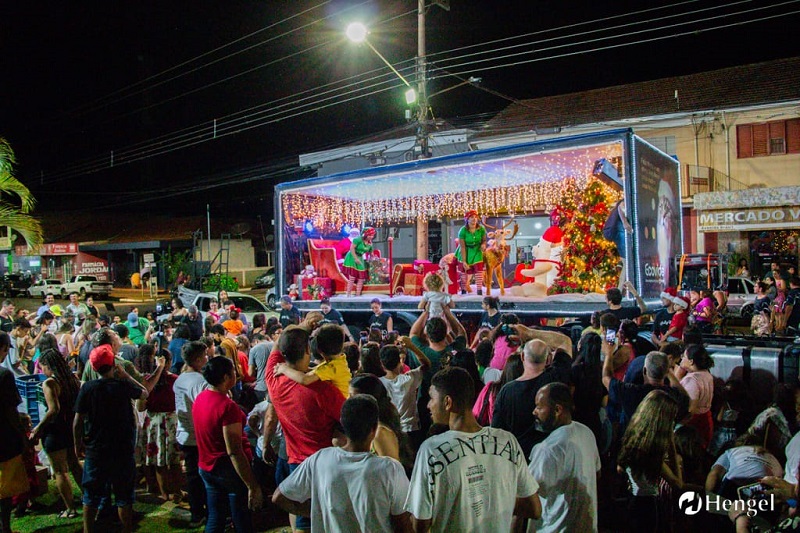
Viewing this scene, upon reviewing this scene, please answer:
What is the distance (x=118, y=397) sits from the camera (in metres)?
4.70

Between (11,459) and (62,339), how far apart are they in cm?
482

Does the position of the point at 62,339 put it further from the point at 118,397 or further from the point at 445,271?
the point at 445,271

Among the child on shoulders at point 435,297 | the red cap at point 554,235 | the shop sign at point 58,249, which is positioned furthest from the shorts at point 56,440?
the shop sign at point 58,249

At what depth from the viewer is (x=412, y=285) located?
14555mm

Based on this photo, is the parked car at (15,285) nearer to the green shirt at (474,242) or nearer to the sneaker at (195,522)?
the green shirt at (474,242)

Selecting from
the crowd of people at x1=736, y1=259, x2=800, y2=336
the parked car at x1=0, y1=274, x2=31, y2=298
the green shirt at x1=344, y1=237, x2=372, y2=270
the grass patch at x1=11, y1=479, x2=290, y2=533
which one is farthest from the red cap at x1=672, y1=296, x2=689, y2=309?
the parked car at x1=0, y1=274, x2=31, y2=298

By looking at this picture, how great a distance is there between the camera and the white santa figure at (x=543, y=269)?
12.0 metres

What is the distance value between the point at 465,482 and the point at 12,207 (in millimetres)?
8259

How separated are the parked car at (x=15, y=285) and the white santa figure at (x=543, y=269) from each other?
3575cm

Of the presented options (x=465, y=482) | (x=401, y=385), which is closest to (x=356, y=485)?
(x=465, y=482)

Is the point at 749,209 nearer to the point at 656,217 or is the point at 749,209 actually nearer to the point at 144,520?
A: the point at 656,217

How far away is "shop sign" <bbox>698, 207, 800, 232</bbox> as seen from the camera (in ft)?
63.5

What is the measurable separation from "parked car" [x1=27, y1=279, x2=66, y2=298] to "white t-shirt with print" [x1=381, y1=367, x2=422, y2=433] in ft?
119

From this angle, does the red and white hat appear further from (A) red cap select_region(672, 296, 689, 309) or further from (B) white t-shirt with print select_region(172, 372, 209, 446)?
(B) white t-shirt with print select_region(172, 372, 209, 446)
